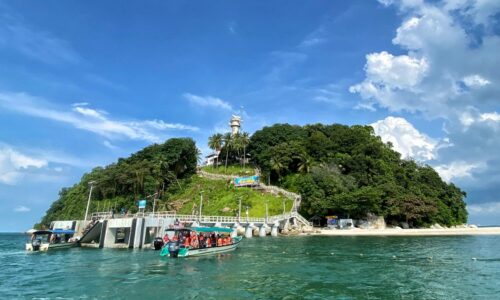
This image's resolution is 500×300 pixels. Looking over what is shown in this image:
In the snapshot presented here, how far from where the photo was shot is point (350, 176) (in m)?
85.4

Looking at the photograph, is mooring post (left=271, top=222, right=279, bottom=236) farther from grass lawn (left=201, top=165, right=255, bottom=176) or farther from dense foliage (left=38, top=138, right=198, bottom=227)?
dense foliage (left=38, top=138, right=198, bottom=227)

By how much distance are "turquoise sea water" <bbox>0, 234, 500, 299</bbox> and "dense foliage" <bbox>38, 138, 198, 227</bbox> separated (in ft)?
176

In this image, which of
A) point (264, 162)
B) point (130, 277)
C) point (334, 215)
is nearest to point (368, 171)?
point (334, 215)

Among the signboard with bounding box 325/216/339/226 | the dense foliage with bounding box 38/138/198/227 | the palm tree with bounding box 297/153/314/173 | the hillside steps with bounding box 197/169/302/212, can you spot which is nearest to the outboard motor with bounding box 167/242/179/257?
the hillside steps with bounding box 197/169/302/212

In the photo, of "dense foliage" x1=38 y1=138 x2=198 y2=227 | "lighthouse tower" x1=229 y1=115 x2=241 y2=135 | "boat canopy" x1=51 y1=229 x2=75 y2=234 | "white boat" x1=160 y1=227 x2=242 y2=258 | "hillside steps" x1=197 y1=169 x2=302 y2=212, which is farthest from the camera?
"lighthouse tower" x1=229 y1=115 x2=241 y2=135

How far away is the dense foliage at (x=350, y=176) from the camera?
257ft

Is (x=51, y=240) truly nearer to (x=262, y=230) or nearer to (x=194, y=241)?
(x=194, y=241)

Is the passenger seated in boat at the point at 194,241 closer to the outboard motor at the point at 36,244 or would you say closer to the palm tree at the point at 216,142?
the outboard motor at the point at 36,244

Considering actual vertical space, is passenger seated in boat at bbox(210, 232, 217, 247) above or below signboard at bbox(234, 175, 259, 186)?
below

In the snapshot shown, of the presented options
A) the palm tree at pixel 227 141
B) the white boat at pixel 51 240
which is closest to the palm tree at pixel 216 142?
the palm tree at pixel 227 141

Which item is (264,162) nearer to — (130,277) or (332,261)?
(332,261)

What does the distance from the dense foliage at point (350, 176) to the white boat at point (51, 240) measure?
50.1 m

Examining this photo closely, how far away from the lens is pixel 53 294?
66.3ft

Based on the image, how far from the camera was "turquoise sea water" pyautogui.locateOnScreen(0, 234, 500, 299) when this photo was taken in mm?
19969
